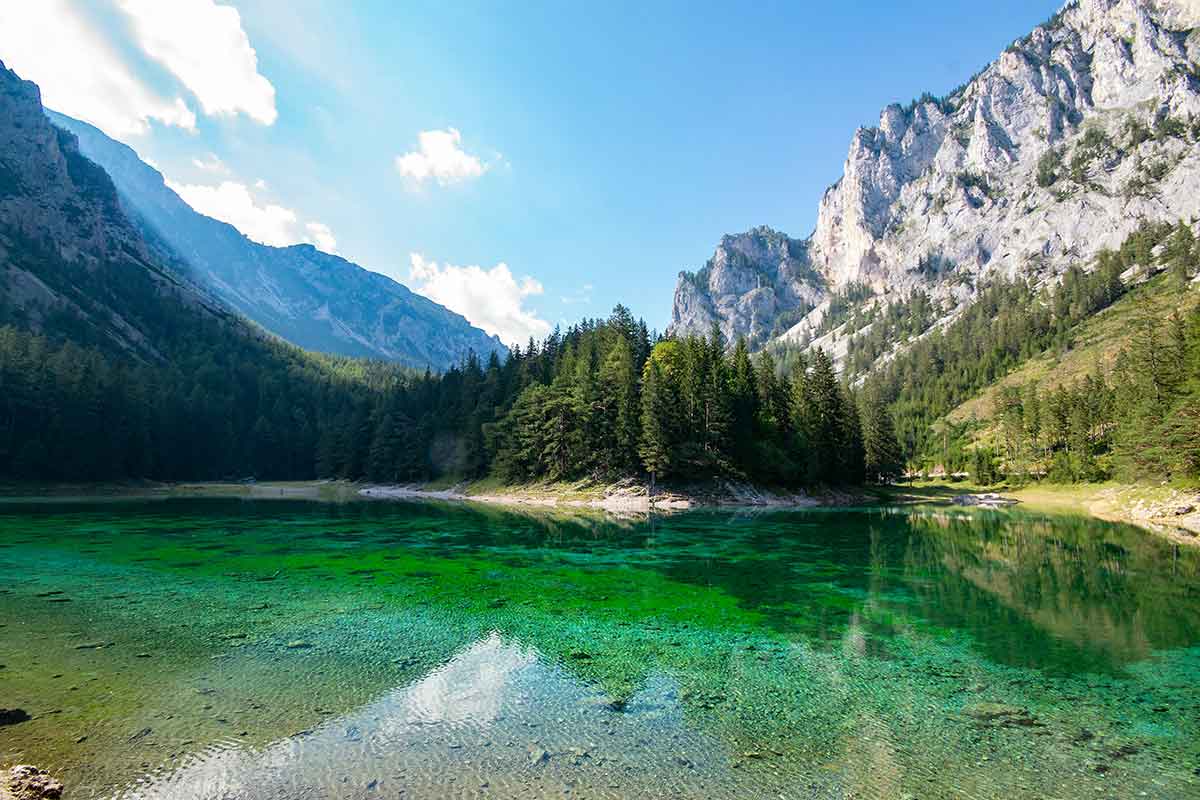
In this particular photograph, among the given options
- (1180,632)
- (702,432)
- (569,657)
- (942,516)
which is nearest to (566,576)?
(569,657)

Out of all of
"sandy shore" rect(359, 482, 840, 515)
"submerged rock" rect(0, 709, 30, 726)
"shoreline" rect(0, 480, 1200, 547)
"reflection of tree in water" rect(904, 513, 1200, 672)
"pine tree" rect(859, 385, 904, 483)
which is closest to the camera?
"submerged rock" rect(0, 709, 30, 726)

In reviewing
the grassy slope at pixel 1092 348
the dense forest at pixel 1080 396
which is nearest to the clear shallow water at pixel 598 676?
the dense forest at pixel 1080 396

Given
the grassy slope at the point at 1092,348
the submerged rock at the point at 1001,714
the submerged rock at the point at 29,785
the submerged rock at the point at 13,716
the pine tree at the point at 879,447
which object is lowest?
the submerged rock at the point at 1001,714

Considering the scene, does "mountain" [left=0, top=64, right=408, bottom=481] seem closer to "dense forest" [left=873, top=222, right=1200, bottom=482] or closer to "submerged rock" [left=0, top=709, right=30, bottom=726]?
"submerged rock" [left=0, top=709, right=30, bottom=726]

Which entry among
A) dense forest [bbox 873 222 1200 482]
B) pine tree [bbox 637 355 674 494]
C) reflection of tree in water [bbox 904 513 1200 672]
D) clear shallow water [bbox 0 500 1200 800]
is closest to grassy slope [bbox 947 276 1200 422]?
dense forest [bbox 873 222 1200 482]

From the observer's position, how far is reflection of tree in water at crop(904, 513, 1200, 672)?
18.3m

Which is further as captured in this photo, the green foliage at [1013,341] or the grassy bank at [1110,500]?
the green foliage at [1013,341]

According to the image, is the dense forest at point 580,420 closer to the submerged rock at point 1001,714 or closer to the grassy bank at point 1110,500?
the grassy bank at point 1110,500

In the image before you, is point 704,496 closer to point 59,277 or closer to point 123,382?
point 123,382

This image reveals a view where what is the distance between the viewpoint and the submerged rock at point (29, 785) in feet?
26.6

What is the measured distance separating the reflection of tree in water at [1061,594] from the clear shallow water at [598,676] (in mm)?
200

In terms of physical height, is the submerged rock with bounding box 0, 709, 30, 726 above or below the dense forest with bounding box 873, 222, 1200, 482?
below

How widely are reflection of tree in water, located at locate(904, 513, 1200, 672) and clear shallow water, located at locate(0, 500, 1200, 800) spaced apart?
0.20 meters

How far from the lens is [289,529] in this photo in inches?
1976
